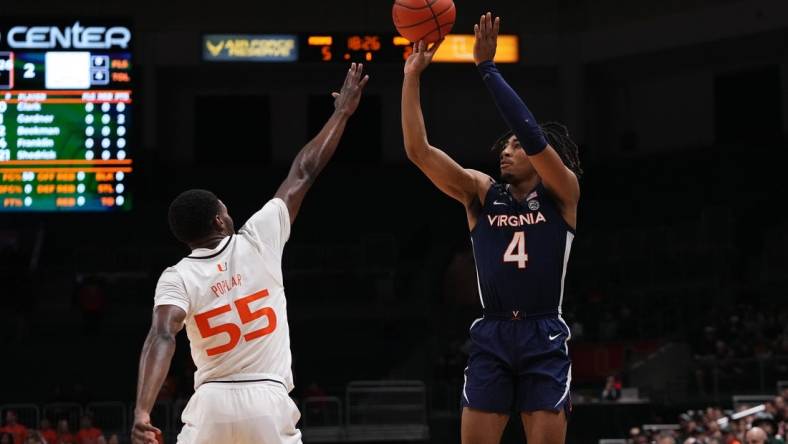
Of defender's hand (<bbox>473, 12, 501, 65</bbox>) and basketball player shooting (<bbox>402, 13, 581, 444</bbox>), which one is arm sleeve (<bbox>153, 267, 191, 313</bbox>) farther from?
defender's hand (<bbox>473, 12, 501, 65</bbox>)

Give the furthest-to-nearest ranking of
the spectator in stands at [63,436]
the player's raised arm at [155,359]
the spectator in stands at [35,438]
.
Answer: the spectator in stands at [63,436]
the spectator in stands at [35,438]
the player's raised arm at [155,359]

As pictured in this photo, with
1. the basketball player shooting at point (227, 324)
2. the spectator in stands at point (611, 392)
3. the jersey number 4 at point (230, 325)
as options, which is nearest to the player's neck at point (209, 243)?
the basketball player shooting at point (227, 324)

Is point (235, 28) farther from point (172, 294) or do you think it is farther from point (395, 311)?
point (172, 294)

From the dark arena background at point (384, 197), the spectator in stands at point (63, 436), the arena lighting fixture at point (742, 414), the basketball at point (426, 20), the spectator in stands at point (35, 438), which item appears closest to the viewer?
the basketball at point (426, 20)

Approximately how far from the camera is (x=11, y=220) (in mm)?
25828

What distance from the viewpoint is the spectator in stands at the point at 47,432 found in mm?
17734

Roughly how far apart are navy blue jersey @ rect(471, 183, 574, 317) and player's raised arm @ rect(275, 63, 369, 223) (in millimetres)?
847

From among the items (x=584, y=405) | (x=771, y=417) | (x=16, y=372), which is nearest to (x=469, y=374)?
(x=771, y=417)

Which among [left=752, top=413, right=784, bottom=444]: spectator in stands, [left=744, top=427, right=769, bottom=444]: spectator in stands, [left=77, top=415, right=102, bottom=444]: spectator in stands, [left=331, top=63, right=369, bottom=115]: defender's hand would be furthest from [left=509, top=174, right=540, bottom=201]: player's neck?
[left=77, top=415, right=102, bottom=444]: spectator in stands

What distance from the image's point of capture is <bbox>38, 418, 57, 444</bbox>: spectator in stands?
1773cm

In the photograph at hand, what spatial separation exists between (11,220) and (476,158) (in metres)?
9.36

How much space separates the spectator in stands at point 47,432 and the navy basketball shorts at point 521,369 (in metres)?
12.6

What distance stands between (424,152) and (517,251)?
0.67 m

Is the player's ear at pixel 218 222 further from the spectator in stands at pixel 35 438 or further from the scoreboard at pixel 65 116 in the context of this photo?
the scoreboard at pixel 65 116
